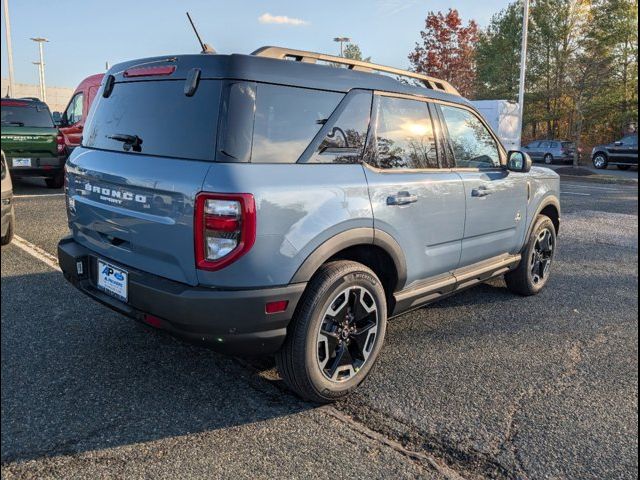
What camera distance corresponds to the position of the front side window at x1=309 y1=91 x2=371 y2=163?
291cm

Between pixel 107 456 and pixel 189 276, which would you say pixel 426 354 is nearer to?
pixel 189 276

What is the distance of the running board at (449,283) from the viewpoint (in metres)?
3.41

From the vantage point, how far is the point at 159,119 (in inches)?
112

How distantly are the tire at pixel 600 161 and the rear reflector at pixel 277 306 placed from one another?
2738 cm

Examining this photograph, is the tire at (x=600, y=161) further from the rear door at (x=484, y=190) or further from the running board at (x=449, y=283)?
the running board at (x=449, y=283)

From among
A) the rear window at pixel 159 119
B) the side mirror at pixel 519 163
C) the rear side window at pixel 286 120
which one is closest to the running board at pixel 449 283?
the side mirror at pixel 519 163

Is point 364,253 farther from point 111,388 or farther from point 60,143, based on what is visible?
point 60,143

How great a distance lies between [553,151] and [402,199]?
29608 mm

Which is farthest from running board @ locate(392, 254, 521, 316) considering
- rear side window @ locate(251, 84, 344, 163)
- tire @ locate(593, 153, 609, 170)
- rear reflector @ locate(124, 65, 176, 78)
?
tire @ locate(593, 153, 609, 170)

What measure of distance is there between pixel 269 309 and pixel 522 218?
2.87 m

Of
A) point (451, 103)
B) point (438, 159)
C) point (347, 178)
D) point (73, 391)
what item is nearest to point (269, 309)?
point (347, 178)

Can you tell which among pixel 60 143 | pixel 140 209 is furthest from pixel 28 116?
pixel 140 209

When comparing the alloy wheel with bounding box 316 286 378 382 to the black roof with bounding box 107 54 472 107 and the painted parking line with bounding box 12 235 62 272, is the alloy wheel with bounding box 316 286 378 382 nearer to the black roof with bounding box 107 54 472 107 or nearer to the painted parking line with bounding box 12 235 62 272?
the black roof with bounding box 107 54 472 107

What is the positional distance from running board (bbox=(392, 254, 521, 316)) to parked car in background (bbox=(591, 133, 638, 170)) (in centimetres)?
2330
